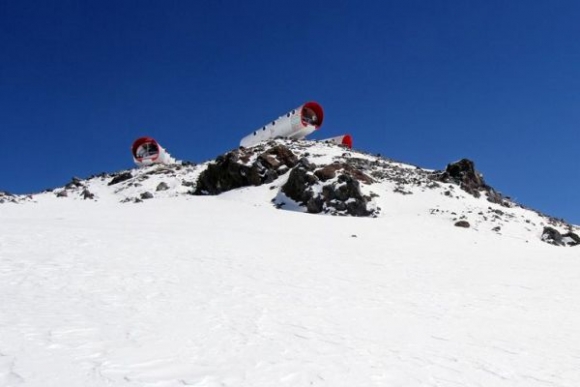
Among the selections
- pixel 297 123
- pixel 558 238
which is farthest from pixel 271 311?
pixel 297 123

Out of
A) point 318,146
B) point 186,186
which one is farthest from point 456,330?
point 318,146

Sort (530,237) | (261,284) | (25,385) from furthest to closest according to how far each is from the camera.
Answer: (530,237)
(261,284)
(25,385)

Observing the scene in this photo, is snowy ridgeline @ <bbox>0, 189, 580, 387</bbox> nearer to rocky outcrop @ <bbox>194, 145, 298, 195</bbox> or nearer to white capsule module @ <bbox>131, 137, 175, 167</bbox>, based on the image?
rocky outcrop @ <bbox>194, 145, 298, 195</bbox>

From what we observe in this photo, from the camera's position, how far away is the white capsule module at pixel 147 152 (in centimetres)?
6475

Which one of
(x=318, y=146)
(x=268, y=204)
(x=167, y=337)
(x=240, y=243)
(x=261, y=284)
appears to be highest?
(x=318, y=146)

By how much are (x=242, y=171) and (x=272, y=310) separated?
32.0 metres

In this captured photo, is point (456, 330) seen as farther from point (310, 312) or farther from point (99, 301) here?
point (99, 301)

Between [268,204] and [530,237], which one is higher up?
[268,204]

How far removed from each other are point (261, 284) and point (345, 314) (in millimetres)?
2929

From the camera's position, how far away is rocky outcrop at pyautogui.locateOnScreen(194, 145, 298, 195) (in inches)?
1591

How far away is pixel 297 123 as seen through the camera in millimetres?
63125

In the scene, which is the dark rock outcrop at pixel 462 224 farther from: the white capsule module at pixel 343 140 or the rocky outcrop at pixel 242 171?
the white capsule module at pixel 343 140

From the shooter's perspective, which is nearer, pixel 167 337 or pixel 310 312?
pixel 167 337

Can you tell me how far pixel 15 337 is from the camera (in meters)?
6.54
